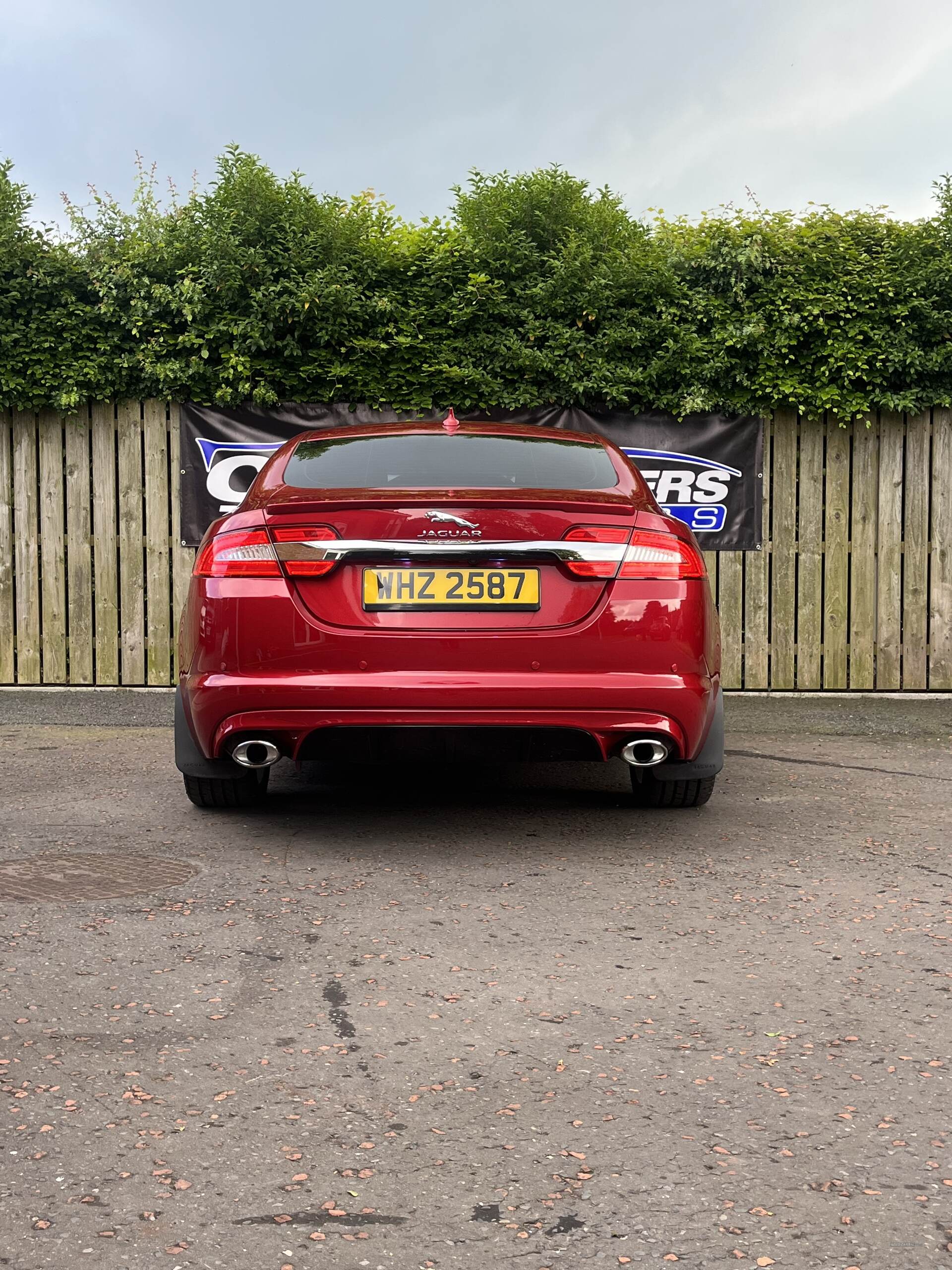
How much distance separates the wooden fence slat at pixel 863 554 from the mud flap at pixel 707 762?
193 inches

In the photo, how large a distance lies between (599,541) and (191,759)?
5.65 ft

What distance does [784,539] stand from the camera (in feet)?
30.4

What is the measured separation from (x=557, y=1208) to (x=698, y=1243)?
0.22 metres

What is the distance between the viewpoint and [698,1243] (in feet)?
6.12

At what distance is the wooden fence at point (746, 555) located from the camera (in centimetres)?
925

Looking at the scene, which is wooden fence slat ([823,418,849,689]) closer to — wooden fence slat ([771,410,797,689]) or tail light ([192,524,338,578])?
wooden fence slat ([771,410,797,689])

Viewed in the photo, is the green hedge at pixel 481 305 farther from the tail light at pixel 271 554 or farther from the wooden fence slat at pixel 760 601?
the tail light at pixel 271 554

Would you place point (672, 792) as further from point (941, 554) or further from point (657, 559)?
point (941, 554)

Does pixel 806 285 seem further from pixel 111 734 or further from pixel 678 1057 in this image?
pixel 678 1057

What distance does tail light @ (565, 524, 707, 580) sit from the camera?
13.7 ft

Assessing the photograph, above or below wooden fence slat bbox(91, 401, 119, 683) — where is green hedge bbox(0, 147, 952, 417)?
above

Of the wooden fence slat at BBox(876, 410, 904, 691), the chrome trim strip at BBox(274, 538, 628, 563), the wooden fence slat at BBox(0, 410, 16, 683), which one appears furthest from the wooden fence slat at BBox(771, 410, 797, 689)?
the wooden fence slat at BBox(0, 410, 16, 683)

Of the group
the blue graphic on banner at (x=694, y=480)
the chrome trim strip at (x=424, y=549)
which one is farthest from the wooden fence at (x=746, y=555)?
the chrome trim strip at (x=424, y=549)

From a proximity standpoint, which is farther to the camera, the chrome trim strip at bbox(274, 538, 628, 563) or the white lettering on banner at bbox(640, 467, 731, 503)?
the white lettering on banner at bbox(640, 467, 731, 503)
